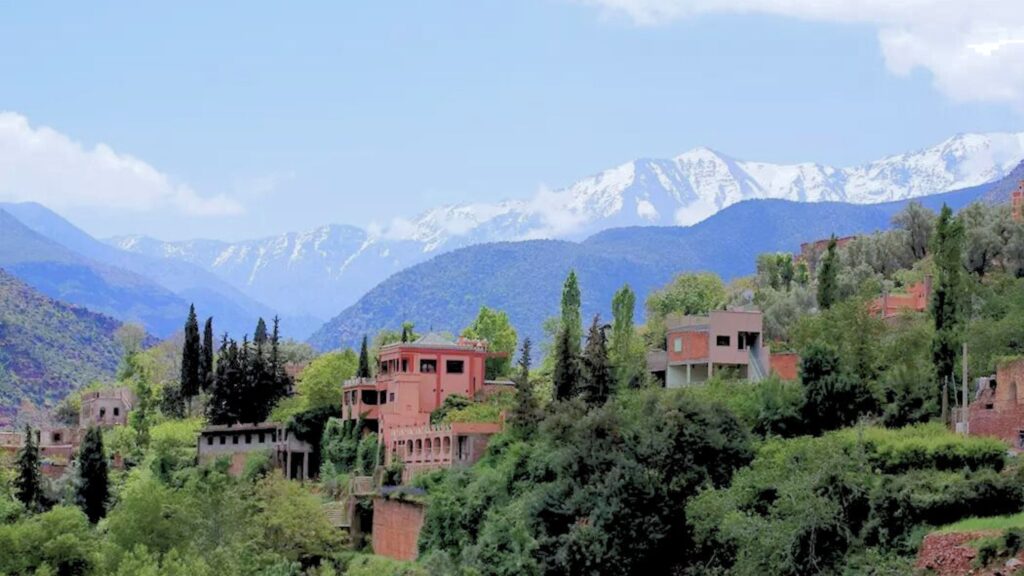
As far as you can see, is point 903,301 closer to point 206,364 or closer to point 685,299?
point 685,299

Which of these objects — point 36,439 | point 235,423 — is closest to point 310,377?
point 235,423

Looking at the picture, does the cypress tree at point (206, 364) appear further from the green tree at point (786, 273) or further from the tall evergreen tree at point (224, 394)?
the green tree at point (786, 273)

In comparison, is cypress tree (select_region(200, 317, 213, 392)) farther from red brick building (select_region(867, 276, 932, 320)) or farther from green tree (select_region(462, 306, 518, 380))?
red brick building (select_region(867, 276, 932, 320))

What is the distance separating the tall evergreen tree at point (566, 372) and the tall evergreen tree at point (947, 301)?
14099mm

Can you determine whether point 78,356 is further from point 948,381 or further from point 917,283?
point 948,381

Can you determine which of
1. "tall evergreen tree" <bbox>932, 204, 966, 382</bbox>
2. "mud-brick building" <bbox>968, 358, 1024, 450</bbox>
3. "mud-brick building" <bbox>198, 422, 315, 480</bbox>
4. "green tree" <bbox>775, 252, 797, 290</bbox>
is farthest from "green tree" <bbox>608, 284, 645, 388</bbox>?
"mud-brick building" <bbox>968, 358, 1024, 450</bbox>

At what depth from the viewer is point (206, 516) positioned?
5600cm

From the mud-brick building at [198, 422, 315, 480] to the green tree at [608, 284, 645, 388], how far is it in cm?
1353

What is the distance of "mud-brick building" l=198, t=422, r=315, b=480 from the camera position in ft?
233

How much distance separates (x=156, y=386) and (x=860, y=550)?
6351 cm

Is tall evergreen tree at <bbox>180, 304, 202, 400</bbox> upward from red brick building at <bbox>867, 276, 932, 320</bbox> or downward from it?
downward

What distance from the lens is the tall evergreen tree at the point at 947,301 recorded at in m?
48.8

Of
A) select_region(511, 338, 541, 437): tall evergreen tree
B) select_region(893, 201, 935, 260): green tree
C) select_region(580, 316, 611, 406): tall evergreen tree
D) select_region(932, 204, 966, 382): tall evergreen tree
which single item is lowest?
select_region(511, 338, 541, 437): tall evergreen tree

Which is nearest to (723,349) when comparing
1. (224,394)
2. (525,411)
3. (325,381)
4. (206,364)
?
(525,411)
